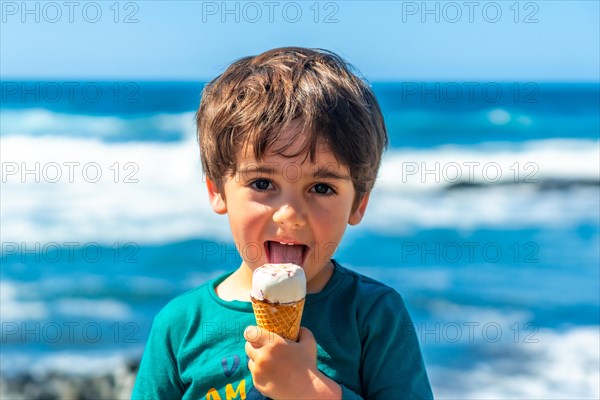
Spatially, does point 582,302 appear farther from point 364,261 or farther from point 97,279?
point 97,279

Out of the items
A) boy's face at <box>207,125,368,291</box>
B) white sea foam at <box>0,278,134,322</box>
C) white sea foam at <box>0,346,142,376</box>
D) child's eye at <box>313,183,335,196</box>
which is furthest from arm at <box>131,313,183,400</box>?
white sea foam at <box>0,278,134,322</box>

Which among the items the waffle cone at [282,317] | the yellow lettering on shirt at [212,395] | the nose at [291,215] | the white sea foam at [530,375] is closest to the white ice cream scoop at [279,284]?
the waffle cone at [282,317]

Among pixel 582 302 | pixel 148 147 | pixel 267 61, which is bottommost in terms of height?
pixel 582 302

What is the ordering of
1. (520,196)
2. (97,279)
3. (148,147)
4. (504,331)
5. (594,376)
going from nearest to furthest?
(594,376) → (504,331) → (97,279) → (520,196) → (148,147)

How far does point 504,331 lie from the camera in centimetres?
714

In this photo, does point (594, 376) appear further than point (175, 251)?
No

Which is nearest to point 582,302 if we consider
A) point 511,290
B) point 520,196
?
point 511,290

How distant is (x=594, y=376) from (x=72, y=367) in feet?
12.0

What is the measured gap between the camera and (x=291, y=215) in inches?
93.9

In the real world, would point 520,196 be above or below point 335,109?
above

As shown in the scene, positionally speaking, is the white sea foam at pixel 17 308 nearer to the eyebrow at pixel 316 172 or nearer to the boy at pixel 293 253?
the boy at pixel 293 253

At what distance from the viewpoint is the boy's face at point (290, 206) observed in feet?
7.91

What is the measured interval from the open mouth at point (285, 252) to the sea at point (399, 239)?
6.95 feet

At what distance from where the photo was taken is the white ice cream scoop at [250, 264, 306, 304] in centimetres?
230
